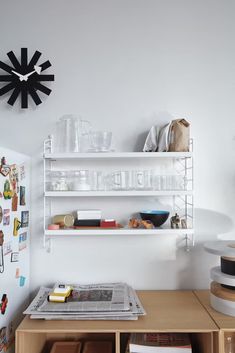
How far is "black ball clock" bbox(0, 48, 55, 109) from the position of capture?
1.76 m

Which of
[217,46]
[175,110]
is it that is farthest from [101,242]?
[217,46]

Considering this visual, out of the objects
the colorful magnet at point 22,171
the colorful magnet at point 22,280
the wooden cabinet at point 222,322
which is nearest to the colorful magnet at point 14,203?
the colorful magnet at point 22,171

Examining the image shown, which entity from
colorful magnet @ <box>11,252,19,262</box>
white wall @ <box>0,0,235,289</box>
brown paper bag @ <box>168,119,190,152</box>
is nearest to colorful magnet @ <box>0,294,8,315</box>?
colorful magnet @ <box>11,252,19,262</box>

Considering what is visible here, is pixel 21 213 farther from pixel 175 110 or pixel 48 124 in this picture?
pixel 175 110

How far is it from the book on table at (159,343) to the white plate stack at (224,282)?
0.23m

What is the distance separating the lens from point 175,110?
1.78 m

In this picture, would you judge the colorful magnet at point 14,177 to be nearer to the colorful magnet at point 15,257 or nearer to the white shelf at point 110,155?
the white shelf at point 110,155

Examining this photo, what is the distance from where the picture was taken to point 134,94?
1.79m

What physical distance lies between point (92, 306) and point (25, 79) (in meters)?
1.31

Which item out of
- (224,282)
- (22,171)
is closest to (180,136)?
(224,282)

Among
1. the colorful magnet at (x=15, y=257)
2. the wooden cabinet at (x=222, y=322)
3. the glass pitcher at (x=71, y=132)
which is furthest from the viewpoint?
the glass pitcher at (x=71, y=132)

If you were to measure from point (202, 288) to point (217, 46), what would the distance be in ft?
4.71

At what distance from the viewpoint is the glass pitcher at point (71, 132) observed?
1.73 meters

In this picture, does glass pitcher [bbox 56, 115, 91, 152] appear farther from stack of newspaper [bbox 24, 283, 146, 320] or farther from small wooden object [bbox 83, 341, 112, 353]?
small wooden object [bbox 83, 341, 112, 353]
